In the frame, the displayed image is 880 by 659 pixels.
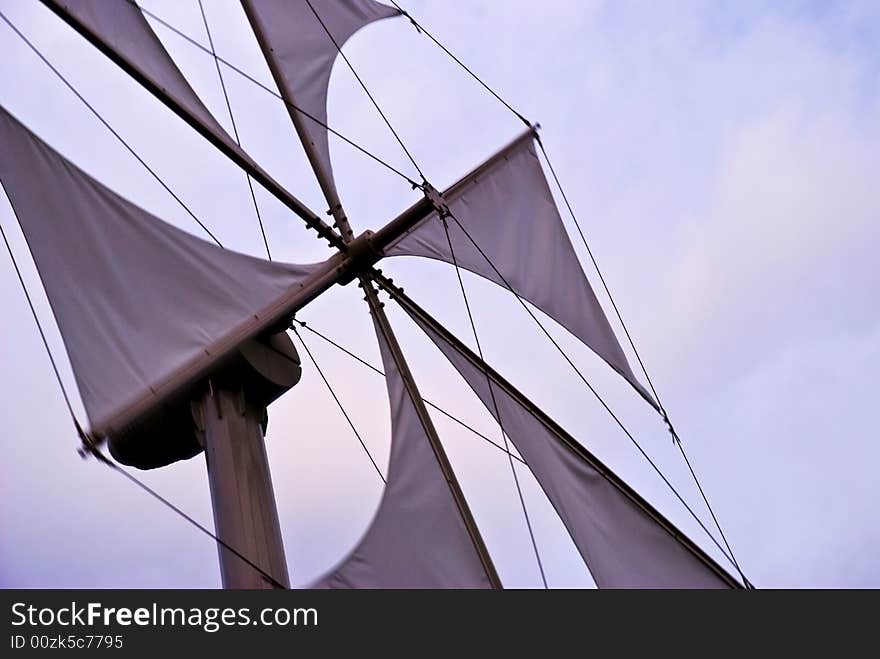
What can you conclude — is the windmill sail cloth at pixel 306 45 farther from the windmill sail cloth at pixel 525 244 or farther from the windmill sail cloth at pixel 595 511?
the windmill sail cloth at pixel 595 511

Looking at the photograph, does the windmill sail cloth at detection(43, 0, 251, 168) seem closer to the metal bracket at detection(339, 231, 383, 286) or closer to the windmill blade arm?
the windmill blade arm

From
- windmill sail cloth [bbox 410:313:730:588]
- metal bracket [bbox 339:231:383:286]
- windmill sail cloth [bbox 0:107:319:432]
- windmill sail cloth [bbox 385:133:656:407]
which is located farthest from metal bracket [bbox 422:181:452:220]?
windmill sail cloth [bbox 0:107:319:432]

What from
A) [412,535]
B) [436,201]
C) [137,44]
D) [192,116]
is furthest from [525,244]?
[412,535]

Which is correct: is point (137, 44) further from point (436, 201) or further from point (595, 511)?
point (595, 511)

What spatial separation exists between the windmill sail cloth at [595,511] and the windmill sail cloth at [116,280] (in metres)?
Result: 2.06

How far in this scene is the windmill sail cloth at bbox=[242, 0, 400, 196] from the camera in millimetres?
10047

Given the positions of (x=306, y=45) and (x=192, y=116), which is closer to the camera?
(x=192, y=116)

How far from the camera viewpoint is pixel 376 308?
9.02m

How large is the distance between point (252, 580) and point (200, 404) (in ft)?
4.32

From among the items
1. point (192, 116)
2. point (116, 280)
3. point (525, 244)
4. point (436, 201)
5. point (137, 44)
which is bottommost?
point (116, 280)

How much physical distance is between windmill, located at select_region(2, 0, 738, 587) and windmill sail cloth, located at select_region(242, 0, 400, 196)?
0.04m

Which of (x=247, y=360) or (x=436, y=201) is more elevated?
(x=436, y=201)

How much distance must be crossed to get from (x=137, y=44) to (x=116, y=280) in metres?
2.10
